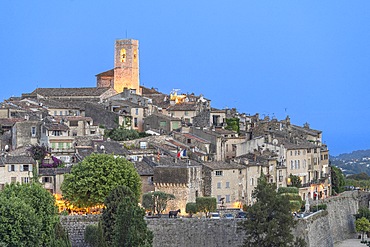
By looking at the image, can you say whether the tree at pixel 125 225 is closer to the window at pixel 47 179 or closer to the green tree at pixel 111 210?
the green tree at pixel 111 210

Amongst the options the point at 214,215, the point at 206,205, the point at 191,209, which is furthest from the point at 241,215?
the point at 191,209

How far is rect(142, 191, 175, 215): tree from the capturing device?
72188 millimetres

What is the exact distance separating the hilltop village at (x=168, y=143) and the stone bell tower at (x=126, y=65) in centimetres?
412

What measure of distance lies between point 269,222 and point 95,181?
14681 millimetres

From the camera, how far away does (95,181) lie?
71.8 meters

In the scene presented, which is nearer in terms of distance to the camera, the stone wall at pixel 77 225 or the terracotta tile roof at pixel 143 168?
the stone wall at pixel 77 225

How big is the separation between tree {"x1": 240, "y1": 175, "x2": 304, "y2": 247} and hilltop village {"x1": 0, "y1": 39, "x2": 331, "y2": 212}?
13029mm

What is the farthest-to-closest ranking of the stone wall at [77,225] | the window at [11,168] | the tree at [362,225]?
1. the tree at [362,225]
2. the window at [11,168]
3. the stone wall at [77,225]

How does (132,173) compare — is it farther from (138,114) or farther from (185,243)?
(138,114)

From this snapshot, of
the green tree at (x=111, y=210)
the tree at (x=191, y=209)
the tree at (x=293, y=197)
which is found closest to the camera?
the green tree at (x=111, y=210)

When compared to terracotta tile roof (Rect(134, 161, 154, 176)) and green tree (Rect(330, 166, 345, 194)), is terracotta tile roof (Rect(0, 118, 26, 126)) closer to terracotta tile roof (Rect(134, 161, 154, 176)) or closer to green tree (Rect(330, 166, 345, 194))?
terracotta tile roof (Rect(134, 161, 154, 176))

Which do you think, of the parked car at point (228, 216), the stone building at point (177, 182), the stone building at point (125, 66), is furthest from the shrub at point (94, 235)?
the stone building at point (125, 66)

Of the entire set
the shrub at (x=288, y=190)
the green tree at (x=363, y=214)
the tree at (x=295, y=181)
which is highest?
the tree at (x=295, y=181)

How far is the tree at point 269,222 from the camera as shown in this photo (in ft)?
204
